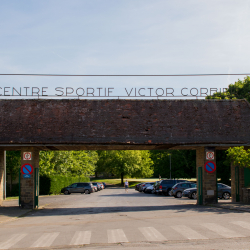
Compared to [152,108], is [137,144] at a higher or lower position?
lower

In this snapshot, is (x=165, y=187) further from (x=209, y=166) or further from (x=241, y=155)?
(x=241, y=155)

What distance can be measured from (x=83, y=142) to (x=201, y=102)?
29.5 ft

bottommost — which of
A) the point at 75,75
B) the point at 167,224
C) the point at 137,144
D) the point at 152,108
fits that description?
the point at 167,224

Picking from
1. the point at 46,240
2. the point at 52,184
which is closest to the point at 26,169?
the point at 46,240

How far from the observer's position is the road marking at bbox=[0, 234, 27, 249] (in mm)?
9602

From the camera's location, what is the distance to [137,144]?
2247 cm

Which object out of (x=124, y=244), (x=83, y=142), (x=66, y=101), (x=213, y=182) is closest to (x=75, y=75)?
(x=66, y=101)

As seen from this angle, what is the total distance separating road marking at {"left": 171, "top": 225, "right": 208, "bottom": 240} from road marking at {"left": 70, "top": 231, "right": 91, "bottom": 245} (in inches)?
111

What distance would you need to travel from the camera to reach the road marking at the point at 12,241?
960 cm

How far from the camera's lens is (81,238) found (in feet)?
34.3

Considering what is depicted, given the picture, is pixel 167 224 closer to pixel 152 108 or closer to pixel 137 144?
pixel 137 144

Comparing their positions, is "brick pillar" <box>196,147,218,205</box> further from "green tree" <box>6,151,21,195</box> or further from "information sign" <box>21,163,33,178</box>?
"green tree" <box>6,151,21,195</box>

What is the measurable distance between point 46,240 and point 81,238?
1.00 meters

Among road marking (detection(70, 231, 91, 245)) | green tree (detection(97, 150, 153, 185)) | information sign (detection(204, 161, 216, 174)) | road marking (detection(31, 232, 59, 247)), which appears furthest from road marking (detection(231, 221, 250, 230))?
green tree (detection(97, 150, 153, 185))
